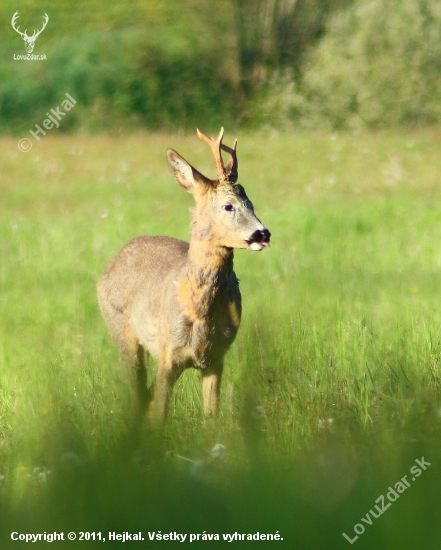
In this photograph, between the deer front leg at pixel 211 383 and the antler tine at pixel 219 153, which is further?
the deer front leg at pixel 211 383

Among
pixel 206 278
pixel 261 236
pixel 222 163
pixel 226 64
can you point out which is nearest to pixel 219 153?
pixel 222 163

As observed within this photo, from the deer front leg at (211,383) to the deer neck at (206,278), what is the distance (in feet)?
1.05

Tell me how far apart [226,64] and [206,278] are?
1413 inches

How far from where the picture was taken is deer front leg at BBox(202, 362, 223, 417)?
214 inches

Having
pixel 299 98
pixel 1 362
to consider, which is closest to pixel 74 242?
pixel 1 362

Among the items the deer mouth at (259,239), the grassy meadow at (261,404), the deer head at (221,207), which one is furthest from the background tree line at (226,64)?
the deer mouth at (259,239)

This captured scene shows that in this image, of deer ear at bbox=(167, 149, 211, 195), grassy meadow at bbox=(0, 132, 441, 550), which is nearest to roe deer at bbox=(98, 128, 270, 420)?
deer ear at bbox=(167, 149, 211, 195)

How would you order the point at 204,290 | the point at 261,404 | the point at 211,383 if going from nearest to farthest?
the point at 261,404 < the point at 204,290 < the point at 211,383

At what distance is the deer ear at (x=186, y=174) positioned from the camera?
540 cm

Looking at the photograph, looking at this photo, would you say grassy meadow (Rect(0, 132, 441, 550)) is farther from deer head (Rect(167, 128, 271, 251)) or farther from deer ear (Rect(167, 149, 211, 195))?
deer ear (Rect(167, 149, 211, 195))

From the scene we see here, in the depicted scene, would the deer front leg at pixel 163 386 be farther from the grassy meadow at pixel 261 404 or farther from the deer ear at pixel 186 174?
the deer ear at pixel 186 174

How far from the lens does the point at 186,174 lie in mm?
5469

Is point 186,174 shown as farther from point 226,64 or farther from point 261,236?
point 226,64

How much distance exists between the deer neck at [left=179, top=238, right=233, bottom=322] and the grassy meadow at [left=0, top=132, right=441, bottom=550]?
0.44 meters
